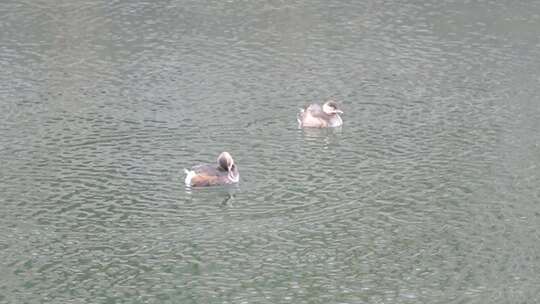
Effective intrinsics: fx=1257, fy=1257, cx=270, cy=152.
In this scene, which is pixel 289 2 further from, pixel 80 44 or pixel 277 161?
pixel 277 161

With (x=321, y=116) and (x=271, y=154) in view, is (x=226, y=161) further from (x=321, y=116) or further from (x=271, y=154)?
(x=321, y=116)

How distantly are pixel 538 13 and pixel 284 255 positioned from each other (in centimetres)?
2059

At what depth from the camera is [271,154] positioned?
2348 cm

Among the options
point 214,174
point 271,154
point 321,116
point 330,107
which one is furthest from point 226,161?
point 330,107

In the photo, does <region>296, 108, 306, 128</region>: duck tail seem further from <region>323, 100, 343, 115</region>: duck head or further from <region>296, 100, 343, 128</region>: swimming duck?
<region>323, 100, 343, 115</region>: duck head

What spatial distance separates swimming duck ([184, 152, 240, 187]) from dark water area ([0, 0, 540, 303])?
24cm

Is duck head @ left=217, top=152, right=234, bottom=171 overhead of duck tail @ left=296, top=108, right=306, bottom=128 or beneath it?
overhead

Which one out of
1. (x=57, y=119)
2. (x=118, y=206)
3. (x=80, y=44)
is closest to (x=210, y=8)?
(x=80, y=44)

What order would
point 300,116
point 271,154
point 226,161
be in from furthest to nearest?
point 300,116 → point 271,154 → point 226,161

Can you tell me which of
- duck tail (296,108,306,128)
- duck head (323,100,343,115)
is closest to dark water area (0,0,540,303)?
duck tail (296,108,306,128)

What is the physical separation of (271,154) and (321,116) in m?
2.22

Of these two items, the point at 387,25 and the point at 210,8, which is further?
the point at 210,8

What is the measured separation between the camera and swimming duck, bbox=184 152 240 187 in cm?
2153

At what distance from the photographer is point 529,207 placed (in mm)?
20375
